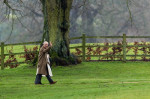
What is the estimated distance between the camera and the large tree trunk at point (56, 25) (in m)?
23.1

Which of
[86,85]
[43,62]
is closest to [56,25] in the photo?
[43,62]

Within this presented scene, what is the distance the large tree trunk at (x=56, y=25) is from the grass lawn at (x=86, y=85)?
102cm

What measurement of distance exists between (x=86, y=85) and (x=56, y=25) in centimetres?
881

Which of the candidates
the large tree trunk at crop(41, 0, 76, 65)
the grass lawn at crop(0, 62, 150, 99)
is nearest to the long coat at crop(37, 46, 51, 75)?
the grass lawn at crop(0, 62, 150, 99)

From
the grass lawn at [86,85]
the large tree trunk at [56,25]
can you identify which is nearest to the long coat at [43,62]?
the grass lawn at [86,85]

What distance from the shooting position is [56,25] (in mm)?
23297

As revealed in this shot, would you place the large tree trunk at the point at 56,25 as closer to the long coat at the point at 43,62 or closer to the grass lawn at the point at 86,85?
the grass lawn at the point at 86,85

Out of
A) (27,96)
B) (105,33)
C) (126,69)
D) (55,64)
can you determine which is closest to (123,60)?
(126,69)

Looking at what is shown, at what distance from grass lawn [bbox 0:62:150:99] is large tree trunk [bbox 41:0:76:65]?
3.36 ft

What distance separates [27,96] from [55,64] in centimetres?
1018

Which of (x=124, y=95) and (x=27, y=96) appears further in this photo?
(x=27, y=96)

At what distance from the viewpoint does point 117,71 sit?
22.0m

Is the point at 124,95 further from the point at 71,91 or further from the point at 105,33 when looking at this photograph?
the point at 105,33

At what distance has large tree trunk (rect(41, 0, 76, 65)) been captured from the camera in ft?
75.8
